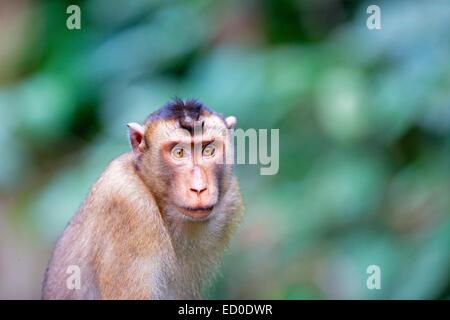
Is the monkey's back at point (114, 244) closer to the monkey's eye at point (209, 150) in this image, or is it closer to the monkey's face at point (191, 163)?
the monkey's face at point (191, 163)

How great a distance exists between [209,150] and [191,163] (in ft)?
0.30

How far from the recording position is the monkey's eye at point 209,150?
331cm

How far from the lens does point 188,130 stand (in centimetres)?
333

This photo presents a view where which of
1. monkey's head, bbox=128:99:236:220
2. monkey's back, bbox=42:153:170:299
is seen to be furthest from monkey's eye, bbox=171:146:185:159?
monkey's back, bbox=42:153:170:299

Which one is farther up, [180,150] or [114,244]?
[180,150]

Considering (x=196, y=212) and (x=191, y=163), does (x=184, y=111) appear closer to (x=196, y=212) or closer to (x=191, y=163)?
(x=191, y=163)

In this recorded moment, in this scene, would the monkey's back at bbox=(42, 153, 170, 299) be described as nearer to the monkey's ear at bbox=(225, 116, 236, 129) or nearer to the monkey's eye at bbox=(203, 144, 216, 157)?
the monkey's eye at bbox=(203, 144, 216, 157)

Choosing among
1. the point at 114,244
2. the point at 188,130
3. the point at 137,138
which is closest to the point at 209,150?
the point at 188,130

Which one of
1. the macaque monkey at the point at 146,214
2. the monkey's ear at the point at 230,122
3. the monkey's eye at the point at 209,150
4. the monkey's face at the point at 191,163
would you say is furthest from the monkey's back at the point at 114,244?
the monkey's ear at the point at 230,122

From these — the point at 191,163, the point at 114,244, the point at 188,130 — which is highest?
the point at 188,130

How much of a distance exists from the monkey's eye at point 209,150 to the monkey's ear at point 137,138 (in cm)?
19

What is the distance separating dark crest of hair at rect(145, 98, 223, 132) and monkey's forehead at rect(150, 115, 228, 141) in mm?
11

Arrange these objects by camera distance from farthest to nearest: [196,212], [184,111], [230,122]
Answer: [230,122]
[184,111]
[196,212]

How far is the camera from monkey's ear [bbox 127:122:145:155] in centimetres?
331
